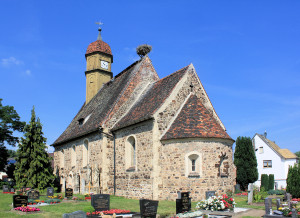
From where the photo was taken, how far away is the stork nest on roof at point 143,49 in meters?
26.8

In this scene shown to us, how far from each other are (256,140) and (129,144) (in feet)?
90.5

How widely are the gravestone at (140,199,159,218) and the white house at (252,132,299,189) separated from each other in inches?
1286

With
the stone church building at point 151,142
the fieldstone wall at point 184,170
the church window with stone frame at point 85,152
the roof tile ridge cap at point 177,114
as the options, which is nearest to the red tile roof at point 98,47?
the stone church building at point 151,142

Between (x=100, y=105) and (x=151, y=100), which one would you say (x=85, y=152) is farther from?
(x=151, y=100)

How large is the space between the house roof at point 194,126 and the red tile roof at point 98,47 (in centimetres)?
1656

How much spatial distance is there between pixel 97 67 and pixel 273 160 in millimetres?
26674

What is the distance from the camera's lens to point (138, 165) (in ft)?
→ 66.0

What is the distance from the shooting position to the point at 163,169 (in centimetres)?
1864

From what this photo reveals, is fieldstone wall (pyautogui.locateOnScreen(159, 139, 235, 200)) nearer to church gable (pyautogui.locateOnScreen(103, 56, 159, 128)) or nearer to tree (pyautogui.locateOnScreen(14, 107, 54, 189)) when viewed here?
church gable (pyautogui.locateOnScreen(103, 56, 159, 128))

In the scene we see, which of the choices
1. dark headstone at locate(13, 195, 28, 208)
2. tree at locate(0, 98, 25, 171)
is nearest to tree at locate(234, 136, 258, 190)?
dark headstone at locate(13, 195, 28, 208)

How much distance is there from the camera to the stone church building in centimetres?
1820

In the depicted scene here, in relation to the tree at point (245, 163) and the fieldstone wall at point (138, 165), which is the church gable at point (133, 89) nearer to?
the fieldstone wall at point (138, 165)

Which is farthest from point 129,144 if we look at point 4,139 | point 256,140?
point 256,140

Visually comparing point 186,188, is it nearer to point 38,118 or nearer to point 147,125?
point 147,125
